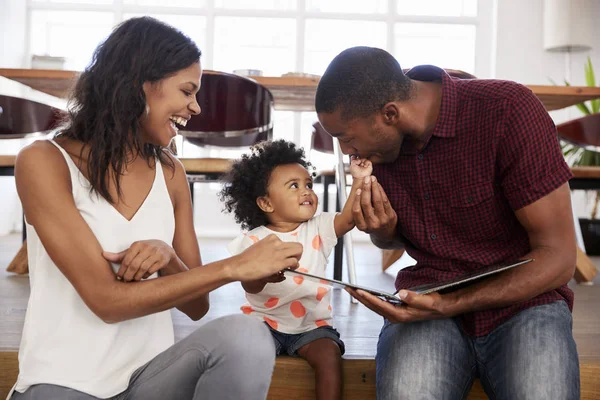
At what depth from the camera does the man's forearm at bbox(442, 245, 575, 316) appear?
53.4 inches

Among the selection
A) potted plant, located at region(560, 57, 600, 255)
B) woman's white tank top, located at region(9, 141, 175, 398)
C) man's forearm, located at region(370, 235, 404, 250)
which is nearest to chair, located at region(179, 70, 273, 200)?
man's forearm, located at region(370, 235, 404, 250)

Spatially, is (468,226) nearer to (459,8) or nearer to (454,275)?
(454,275)

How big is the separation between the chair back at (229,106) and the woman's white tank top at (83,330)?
1.55 meters

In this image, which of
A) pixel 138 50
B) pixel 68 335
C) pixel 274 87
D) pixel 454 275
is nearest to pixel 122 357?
pixel 68 335

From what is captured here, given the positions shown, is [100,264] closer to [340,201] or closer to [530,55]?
[340,201]

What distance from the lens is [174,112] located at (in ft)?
4.47

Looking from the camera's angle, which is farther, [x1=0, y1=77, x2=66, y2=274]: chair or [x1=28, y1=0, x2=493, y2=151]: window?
[x1=28, y1=0, x2=493, y2=151]: window

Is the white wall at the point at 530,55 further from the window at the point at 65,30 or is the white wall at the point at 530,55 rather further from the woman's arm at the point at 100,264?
the woman's arm at the point at 100,264

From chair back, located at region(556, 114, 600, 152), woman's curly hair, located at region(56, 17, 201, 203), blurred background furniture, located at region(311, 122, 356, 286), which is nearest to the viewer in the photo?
woman's curly hair, located at region(56, 17, 201, 203)

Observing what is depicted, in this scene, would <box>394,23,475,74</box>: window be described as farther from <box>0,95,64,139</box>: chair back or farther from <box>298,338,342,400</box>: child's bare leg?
<box>298,338,342,400</box>: child's bare leg

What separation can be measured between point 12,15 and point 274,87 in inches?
152

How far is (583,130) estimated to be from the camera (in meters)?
3.95

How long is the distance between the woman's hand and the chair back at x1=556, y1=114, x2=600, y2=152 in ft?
10.7

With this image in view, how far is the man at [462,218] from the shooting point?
1339 millimetres
